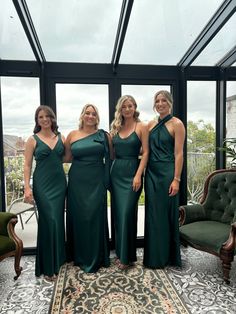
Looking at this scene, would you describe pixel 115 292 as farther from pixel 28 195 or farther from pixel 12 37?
pixel 12 37

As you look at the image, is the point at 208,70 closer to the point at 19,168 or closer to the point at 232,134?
the point at 232,134

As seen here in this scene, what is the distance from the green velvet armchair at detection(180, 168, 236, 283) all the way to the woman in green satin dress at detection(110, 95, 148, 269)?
1.97 ft

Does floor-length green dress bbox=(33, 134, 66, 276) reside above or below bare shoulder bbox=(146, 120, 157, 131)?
below

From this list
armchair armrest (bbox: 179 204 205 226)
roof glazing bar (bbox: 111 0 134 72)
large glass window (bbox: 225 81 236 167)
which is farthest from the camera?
large glass window (bbox: 225 81 236 167)

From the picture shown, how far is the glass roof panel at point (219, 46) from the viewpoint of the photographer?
2.37m

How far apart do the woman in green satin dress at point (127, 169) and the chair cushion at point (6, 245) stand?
3.19ft

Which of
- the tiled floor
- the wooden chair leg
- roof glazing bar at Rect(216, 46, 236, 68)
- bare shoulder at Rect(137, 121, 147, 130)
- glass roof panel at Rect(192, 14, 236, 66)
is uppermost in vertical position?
glass roof panel at Rect(192, 14, 236, 66)

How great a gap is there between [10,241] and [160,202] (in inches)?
55.6

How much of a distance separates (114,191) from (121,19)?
5.10ft

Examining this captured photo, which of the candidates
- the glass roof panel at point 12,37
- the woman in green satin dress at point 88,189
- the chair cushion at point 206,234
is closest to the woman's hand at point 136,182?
the woman in green satin dress at point 88,189

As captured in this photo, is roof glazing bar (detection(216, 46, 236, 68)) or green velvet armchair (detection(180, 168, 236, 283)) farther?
roof glazing bar (detection(216, 46, 236, 68))

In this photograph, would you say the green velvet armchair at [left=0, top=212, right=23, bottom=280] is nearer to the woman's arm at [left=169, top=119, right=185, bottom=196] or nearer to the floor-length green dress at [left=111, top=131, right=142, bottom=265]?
the floor-length green dress at [left=111, top=131, right=142, bottom=265]

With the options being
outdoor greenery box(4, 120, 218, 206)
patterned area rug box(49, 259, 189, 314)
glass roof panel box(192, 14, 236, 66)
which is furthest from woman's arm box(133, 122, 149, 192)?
glass roof panel box(192, 14, 236, 66)

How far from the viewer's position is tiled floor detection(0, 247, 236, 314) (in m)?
1.87
